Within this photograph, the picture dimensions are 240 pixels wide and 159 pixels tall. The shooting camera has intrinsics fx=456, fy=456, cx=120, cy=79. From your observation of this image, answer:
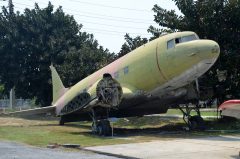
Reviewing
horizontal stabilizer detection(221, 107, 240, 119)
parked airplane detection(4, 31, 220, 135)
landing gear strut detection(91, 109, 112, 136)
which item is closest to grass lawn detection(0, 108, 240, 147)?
landing gear strut detection(91, 109, 112, 136)

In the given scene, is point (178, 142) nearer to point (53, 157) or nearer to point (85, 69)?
point (53, 157)

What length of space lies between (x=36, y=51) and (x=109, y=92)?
24.3 meters

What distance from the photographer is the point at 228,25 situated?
2562 cm

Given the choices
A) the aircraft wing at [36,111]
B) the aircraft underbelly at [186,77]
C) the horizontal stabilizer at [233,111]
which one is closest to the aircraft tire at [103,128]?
the aircraft underbelly at [186,77]

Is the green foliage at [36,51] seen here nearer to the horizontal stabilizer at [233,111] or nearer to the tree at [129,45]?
the tree at [129,45]

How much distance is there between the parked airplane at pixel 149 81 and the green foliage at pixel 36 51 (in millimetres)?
16915

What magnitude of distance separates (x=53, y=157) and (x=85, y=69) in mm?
27196

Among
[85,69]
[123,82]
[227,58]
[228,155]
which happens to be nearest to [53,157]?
[228,155]

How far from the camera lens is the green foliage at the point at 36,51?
44125mm

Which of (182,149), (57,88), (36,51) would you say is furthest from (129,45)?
(182,149)

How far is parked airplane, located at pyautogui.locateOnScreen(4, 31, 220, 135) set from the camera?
68.1 feet

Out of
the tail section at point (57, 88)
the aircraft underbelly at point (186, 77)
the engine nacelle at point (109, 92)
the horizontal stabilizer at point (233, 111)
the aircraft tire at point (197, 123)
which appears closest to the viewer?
the horizontal stabilizer at point (233, 111)

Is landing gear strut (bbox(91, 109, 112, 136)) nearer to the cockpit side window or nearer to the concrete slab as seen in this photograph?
the concrete slab

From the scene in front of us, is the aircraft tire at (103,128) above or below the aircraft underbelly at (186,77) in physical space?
below
